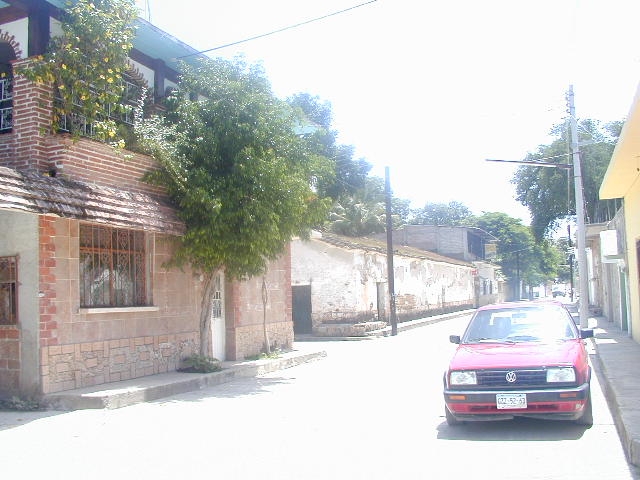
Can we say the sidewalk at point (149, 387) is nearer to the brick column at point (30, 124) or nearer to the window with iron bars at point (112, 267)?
the window with iron bars at point (112, 267)

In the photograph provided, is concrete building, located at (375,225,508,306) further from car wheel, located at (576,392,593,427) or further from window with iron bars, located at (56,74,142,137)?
car wheel, located at (576,392,593,427)

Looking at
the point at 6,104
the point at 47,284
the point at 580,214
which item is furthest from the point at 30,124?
the point at 580,214

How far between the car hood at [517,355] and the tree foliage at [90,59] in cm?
693

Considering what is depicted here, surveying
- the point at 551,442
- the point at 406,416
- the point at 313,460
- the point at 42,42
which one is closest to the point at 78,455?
the point at 313,460

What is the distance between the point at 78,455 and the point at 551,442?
5264mm

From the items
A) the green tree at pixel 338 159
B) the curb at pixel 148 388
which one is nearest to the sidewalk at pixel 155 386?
the curb at pixel 148 388

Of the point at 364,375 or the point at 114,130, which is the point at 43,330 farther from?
the point at 364,375

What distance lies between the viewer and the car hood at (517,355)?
788 cm

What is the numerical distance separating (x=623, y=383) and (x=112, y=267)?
8.94 m

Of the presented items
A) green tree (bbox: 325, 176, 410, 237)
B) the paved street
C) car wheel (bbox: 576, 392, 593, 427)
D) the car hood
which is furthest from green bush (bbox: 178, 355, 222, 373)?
green tree (bbox: 325, 176, 410, 237)

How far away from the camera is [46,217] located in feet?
35.5

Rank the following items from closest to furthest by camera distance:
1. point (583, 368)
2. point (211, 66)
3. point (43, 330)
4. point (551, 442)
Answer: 1. point (551, 442)
2. point (583, 368)
3. point (43, 330)
4. point (211, 66)

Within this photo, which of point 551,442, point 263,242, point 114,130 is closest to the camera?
point 551,442

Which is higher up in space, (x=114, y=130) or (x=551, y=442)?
(x=114, y=130)
